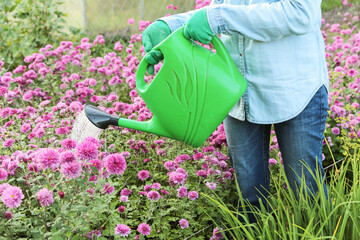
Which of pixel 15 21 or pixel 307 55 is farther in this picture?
pixel 15 21

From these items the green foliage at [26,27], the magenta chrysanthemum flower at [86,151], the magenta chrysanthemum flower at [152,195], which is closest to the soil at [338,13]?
the green foliage at [26,27]

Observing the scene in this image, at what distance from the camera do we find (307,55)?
1.53 m

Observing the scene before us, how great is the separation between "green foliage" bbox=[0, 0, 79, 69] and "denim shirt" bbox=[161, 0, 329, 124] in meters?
2.77

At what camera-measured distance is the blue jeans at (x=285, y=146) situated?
1.58m

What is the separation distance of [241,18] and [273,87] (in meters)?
Result: 0.31

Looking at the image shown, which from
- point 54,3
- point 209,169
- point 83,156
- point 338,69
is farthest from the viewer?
point 54,3

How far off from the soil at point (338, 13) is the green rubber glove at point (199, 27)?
486cm

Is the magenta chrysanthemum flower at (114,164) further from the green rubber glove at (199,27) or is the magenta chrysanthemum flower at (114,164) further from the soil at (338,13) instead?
the soil at (338,13)

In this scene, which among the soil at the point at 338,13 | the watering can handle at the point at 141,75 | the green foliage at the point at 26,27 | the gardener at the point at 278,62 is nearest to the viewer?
the gardener at the point at 278,62

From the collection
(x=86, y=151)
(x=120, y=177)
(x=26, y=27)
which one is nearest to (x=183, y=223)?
(x=120, y=177)

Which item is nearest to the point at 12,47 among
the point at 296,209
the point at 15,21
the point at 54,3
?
the point at 15,21

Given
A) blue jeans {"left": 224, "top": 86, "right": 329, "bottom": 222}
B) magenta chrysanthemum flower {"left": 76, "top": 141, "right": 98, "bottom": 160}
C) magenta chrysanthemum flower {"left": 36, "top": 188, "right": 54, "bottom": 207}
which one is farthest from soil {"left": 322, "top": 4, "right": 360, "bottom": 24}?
magenta chrysanthemum flower {"left": 36, "top": 188, "right": 54, "bottom": 207}

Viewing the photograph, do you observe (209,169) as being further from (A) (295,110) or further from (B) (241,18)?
(B) (241,18)

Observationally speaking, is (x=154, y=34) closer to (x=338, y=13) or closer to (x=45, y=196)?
(x=45, y=196)
